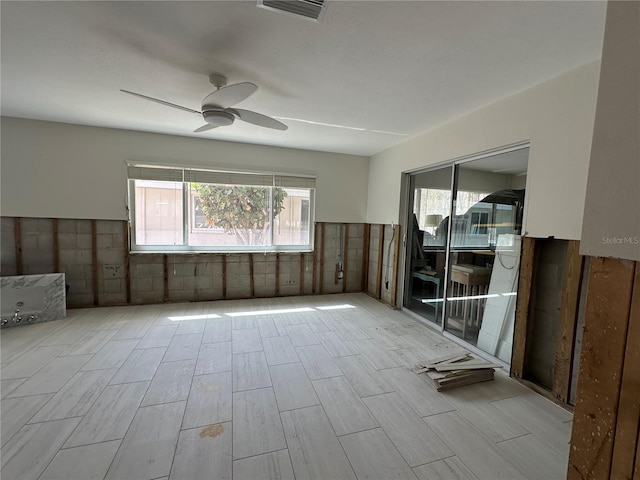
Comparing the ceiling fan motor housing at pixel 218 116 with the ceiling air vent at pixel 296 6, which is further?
the ceiling fan motor housing at pixel 218 116

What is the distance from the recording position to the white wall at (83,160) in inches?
149

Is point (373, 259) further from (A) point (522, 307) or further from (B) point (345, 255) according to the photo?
(A) point (522, 307)

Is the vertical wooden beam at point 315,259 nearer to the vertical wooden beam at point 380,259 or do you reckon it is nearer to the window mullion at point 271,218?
the window mullion at point 271,218

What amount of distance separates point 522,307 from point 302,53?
9.41ft

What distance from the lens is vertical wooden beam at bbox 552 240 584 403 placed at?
217 cm

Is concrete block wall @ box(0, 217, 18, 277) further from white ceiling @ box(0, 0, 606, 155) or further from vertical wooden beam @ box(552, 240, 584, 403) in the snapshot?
vertical wooden beam @ box(552, 240, 584, 403)

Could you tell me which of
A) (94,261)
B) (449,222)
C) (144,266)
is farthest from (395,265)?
(94,261)

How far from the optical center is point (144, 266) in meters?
4.39

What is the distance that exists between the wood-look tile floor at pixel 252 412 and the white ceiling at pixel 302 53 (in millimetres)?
2636

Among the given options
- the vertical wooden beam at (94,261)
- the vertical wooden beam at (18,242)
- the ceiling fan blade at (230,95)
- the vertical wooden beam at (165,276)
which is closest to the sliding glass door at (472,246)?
the ceiling fan blade at (230,95)

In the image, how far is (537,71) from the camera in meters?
2.21

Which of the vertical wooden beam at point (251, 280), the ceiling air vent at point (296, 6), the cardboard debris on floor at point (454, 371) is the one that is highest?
the ceiling air vent at point (296, 6)

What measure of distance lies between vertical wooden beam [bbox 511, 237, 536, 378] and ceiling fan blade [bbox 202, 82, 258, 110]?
105 inches

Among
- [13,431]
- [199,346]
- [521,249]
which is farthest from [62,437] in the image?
[521,249]
